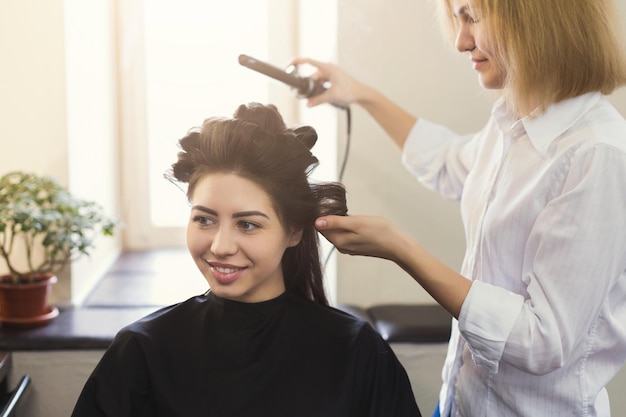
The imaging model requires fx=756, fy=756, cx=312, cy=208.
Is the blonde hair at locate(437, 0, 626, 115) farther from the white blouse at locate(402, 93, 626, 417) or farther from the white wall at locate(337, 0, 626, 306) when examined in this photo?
the white wall at locate(337, 0, 626, 306)

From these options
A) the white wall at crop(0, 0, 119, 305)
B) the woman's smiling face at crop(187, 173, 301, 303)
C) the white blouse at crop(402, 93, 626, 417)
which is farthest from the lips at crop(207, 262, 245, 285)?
the white wall at crop(0, 0, 119, 305)

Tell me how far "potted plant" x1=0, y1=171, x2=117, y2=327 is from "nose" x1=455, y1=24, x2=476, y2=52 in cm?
107

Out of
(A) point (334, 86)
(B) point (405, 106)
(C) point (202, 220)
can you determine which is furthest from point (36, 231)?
(B) point (405, 106)

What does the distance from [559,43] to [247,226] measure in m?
0.63

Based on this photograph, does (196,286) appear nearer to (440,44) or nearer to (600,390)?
(440,44)

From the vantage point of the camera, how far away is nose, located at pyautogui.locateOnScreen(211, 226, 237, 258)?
135cm

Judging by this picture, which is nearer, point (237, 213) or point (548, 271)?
point (548, 271)

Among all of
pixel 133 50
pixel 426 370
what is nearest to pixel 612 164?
pixel 426 370

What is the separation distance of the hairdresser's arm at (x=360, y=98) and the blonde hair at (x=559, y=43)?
0.61m

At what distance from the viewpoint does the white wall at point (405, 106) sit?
2.14m

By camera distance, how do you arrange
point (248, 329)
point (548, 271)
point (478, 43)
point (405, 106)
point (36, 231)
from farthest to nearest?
1. point (405, 106)
2. point (36, 231)
3. point (248, 329)
4. point (478, 43)
5. point (548, 271)

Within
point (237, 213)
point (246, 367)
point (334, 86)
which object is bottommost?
point (246, 367)

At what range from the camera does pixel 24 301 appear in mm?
1933

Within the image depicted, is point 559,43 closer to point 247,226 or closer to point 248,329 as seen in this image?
point 247,226
